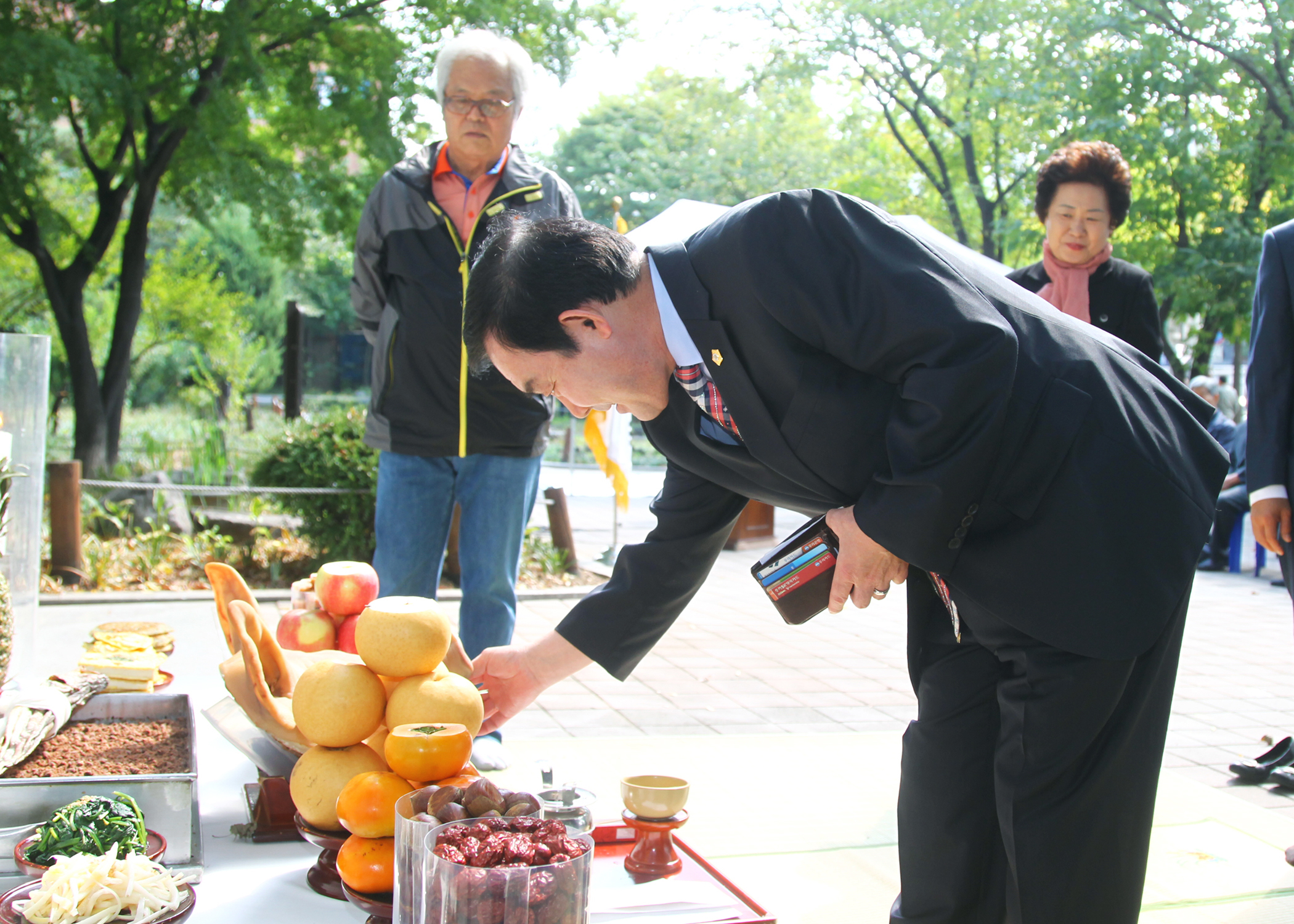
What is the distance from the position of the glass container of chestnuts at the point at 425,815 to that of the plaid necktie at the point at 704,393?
24.9 inches

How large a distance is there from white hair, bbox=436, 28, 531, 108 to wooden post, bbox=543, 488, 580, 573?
3.98 meters

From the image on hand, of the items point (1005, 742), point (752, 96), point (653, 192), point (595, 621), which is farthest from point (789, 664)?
point (653, 192)

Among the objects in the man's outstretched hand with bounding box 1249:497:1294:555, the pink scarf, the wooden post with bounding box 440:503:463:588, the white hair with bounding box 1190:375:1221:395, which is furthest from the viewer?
the white hair with bounding box 1190:375:1221:395

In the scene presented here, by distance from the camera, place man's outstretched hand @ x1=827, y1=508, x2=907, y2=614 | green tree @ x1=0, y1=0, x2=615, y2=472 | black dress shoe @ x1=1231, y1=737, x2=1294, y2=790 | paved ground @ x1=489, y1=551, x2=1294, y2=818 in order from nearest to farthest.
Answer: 1. man's outstretched hand @ x1=827, y1=508, x2=907, y2=614
2. black dress shoe @ x1=1231, y1=737, x2=1294, y2=790
3. paved ground @ x1=489, y1=551, x2=1294, y2=818
4. green tree @ x1=0, y1=0, x2=615, y2=472

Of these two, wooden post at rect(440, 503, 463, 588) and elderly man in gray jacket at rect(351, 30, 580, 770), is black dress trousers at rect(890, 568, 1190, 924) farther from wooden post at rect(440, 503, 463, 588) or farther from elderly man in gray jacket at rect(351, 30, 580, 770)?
wooden post at rect(440, 503, 463, 588)

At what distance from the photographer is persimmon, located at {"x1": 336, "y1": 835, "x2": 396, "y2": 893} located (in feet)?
4.61

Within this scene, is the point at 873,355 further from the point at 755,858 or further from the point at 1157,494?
the point at 755,858

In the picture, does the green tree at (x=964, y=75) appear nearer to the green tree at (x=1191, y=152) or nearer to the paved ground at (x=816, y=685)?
the green tree at (x=1191, y=152)

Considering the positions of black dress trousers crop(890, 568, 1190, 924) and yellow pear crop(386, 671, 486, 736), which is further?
yellow pear crop(386, 671, 486, 736)

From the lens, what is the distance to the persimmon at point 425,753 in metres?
1.44

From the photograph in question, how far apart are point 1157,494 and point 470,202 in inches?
91.6

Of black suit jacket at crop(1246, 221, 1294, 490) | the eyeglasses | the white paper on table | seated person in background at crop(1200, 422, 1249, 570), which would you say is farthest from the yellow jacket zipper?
seated person in background at crop(1200, 422, 1249, 570)

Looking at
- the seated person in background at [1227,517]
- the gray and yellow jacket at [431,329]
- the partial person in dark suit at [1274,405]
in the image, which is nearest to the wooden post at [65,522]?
the gray and yellow jacket at [431,329]

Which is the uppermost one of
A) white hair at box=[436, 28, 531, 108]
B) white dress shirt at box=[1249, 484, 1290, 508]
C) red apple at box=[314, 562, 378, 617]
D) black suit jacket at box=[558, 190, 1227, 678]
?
white hair at box=[436, 28, 531, 108]
